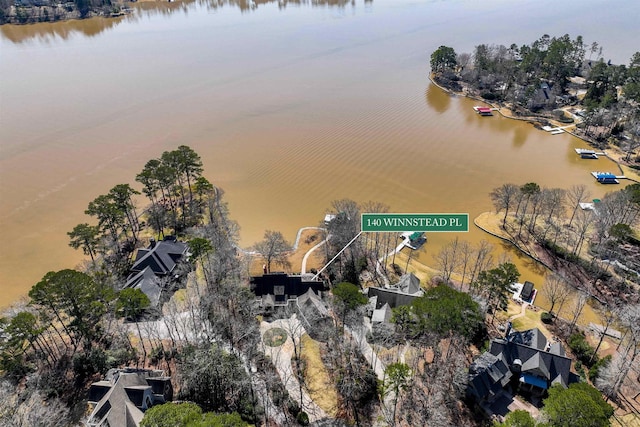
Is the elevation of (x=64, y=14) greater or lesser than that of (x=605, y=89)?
greater

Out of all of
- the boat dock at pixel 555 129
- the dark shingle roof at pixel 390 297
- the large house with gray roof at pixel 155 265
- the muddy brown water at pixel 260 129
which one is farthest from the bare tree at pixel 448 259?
the boat dock at pixel 555 129

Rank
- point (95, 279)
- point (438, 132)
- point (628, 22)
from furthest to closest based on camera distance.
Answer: point (628, 22)
point (438, 132)
point (95, 279)

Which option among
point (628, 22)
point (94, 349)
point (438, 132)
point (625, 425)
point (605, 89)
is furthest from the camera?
point (628, 22)

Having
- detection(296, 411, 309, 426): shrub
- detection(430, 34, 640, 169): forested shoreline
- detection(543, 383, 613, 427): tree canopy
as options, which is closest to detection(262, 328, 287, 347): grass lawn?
detection(296, 411, 309, 426): shrub

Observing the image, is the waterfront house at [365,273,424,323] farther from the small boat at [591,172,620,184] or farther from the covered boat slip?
the covered boat slip

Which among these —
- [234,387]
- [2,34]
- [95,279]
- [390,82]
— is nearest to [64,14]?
[2,34]

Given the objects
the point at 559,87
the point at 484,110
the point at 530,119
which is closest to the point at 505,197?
the point at 530,119

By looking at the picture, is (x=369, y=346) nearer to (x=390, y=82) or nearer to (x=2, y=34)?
(x=390, y=82)
